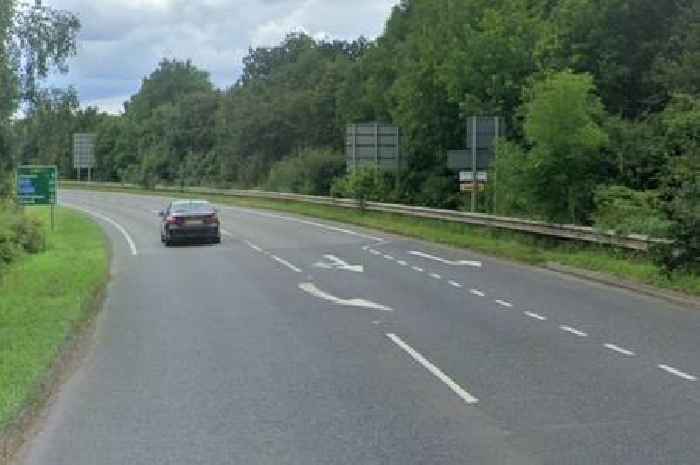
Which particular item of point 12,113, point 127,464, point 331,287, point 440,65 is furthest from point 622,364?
point 440,65

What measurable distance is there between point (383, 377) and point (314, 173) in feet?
168

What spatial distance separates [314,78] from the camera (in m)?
80.9

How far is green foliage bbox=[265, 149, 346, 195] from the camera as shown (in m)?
60.1

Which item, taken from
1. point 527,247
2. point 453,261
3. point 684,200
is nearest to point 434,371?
point 684,200

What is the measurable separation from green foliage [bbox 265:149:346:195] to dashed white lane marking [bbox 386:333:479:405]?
155 feet

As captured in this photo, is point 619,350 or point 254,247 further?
point 254,247

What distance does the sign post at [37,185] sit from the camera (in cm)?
3650

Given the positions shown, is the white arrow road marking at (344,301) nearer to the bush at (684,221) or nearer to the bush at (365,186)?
the bush at (684,221)

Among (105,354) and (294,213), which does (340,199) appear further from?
(105,354)

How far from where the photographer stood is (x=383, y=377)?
381 inches

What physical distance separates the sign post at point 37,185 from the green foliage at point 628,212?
846 inches

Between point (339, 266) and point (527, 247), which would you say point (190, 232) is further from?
point (527, 247)

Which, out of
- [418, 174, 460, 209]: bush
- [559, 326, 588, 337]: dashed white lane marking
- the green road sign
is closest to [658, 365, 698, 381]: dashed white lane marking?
[559, 326, 588, 337]: dashed white lane marking

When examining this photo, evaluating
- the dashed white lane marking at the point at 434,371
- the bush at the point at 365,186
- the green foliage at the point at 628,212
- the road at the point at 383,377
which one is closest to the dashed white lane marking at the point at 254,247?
the road at the point at 383,377
